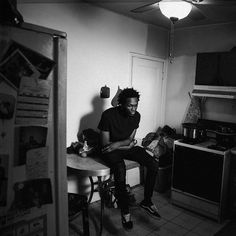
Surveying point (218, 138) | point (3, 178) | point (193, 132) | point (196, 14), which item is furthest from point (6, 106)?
point (218, 138)

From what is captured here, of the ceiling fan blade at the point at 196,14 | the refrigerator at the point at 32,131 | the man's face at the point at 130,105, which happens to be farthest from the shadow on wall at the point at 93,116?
the refrigerator at the point at 32,131

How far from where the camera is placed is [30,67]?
3.50 ft

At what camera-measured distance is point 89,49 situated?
10.4 ft

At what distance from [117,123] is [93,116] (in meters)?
0.54

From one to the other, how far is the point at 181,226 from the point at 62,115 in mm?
2398

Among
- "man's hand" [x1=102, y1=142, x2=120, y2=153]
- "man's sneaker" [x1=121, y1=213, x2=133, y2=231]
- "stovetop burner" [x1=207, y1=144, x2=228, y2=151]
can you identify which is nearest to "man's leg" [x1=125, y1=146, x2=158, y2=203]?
"man's hand" [x1=102, y1=142, x2=120, y2=153]

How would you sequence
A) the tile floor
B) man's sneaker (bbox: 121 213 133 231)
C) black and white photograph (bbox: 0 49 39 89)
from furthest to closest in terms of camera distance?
the tile floor → man's sneaker (bbox: 121 213 133 231) → black and white photograph (bbox: 0 49 39 89)

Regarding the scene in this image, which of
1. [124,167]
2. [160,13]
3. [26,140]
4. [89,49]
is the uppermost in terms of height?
[160,13]

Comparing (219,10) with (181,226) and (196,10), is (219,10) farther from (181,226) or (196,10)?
(181,226)

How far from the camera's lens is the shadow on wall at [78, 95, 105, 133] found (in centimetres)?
323

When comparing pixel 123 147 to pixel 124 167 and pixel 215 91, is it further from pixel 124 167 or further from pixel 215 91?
pixel 215 91

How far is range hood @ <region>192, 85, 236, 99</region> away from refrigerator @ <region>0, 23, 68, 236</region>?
8.69 feet

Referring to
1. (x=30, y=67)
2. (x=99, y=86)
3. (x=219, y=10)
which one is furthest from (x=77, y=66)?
(x=30, y=67)

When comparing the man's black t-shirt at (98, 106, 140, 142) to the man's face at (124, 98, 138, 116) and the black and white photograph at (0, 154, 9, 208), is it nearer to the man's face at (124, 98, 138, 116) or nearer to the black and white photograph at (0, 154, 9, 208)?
the man's face at (124, 98, 138, 116)
